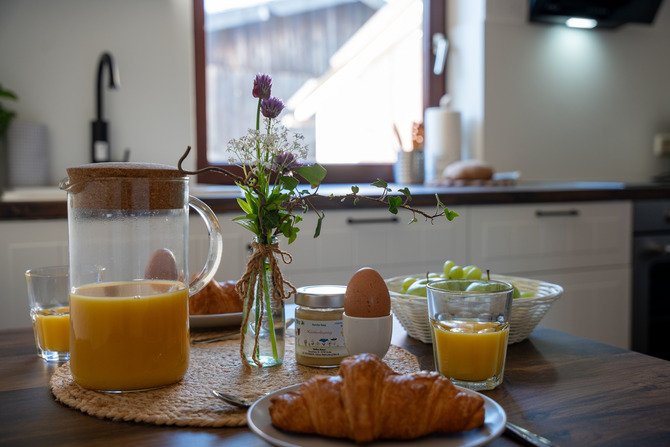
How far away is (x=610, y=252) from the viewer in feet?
7.98

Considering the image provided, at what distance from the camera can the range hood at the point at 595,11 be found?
9.20 feet

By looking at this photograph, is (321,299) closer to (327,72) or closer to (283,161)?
(283,161)

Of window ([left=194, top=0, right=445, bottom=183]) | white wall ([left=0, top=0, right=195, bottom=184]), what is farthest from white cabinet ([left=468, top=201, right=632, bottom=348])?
white wall ([left=0, top=0, right=195, bottom=184])

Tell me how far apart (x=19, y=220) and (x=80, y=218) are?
1.14 metres

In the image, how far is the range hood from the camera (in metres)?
Result: 2.80

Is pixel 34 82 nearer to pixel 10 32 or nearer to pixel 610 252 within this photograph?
pixel 10 32

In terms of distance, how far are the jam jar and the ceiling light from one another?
2.54 metres

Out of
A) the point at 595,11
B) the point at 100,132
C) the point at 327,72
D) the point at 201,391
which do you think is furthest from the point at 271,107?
the point at 595,11

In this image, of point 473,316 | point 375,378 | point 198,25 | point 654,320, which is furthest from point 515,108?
point 375,378

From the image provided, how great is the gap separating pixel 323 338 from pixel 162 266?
0.71 ft

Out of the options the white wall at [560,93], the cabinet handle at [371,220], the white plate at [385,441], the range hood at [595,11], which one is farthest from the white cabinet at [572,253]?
the white plate at [385,441]

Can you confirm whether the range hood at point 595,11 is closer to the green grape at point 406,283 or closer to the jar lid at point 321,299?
the green grape at point 406,283

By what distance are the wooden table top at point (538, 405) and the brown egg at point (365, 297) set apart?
0.37 ft

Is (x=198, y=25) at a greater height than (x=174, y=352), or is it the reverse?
(x=198, y=25)
